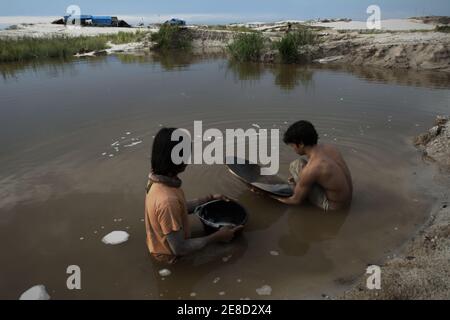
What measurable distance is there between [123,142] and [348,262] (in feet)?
14.9

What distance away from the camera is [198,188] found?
5070mm

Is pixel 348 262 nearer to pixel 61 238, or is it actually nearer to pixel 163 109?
pixel 61 238

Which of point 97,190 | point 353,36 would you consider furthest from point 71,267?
point 353,36

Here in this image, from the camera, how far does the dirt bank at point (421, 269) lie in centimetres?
285

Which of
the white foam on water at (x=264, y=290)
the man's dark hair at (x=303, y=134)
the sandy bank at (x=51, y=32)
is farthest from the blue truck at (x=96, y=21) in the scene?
the white foam on water at (x=264, y=290)

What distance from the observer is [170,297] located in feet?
10.6

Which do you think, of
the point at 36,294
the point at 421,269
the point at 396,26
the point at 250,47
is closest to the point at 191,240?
the point at 36,294

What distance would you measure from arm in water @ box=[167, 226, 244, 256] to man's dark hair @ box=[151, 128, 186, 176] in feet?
1.78

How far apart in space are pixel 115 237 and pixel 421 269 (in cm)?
297

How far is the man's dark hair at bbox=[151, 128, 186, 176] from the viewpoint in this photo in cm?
288

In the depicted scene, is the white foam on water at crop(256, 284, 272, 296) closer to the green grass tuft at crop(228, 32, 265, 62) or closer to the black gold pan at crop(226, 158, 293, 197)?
the black gold pan at crop(226, 158, 293, 197)

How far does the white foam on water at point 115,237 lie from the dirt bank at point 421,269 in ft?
7.57

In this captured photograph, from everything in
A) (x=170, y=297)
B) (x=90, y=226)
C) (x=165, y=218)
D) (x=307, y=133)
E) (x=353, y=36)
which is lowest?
(x=170, y=297)

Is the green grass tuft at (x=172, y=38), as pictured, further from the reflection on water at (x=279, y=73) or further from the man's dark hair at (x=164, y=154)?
the man's dark hair at (x=164, y=154)
